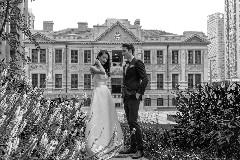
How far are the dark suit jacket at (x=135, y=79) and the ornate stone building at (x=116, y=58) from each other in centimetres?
3903

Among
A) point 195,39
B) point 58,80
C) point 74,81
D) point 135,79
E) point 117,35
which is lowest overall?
point 135,79

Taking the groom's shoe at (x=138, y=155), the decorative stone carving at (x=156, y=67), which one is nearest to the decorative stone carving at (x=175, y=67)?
the decorative stone carving at (x=156, y=67)

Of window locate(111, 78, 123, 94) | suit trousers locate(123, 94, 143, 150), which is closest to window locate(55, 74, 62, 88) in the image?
window locate(111, 78, 123, 94)

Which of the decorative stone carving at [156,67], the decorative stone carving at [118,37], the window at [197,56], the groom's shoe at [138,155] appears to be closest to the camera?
the groom's shoe at [138,155]

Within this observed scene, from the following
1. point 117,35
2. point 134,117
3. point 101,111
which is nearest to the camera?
point 134,117

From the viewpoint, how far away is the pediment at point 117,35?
48.0 metres

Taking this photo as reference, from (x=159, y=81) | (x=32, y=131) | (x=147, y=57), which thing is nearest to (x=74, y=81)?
(x=147, y=57)

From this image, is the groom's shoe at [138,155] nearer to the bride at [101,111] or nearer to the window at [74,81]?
the bride at [101,111]

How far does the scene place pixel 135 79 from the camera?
23.5 feet

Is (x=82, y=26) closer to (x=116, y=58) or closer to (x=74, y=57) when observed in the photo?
(x=74, y=57)

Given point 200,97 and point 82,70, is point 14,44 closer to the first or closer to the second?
point 200,97

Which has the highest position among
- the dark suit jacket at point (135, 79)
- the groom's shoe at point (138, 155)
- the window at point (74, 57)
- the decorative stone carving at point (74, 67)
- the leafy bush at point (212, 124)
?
the window at point (74, 57)

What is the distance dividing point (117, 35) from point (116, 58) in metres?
3.19

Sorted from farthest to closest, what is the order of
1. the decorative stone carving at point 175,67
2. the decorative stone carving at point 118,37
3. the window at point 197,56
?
the window at point 197,56
the decorative stone carving at point 175,67
the decorative stone carving at point 118,37
